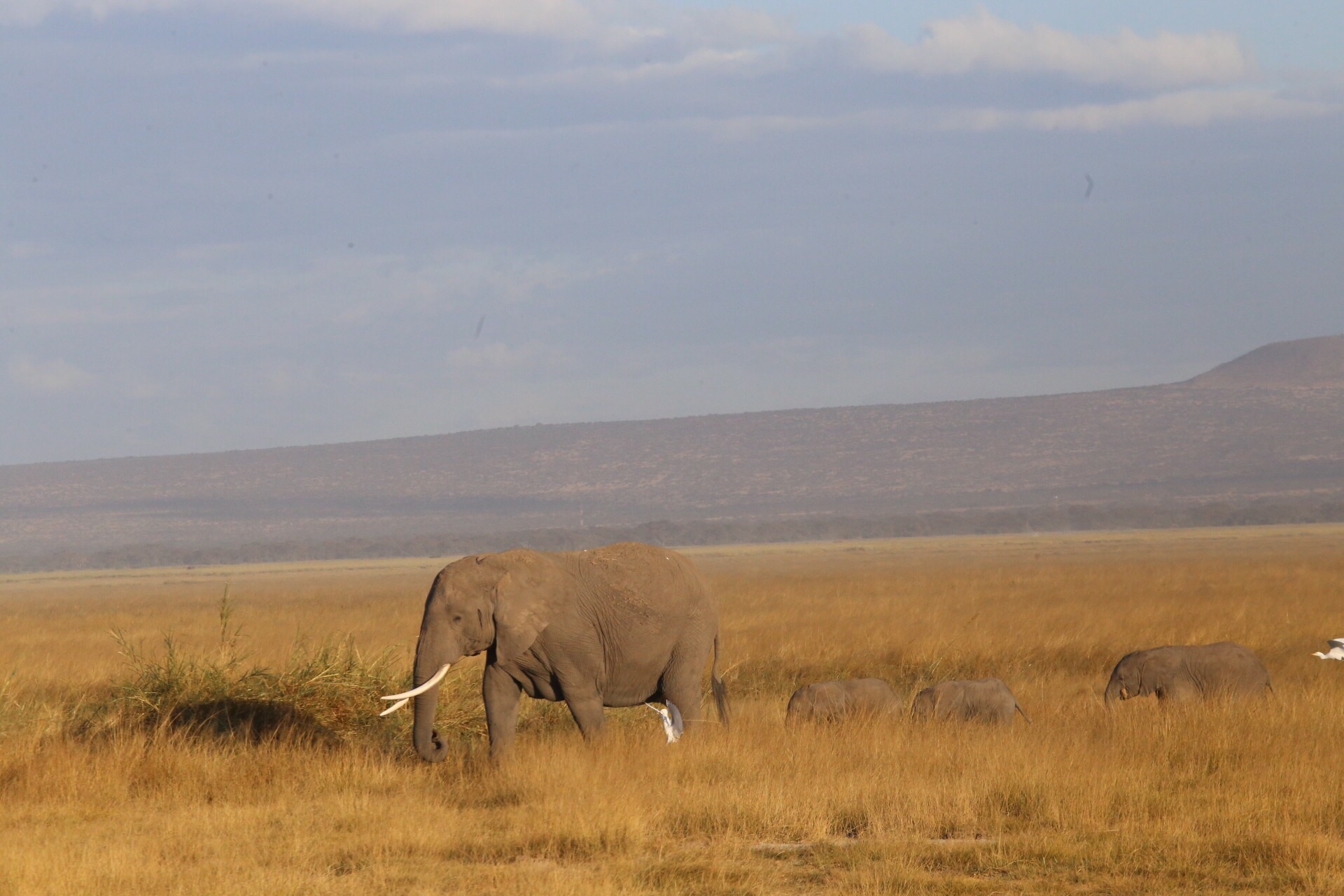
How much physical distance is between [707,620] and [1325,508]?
95.4 meters

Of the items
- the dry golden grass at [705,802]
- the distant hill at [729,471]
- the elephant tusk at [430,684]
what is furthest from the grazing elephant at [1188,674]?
the distant hill at [729,471]

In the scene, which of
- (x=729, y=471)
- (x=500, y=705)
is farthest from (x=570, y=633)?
(x=729, y=471)

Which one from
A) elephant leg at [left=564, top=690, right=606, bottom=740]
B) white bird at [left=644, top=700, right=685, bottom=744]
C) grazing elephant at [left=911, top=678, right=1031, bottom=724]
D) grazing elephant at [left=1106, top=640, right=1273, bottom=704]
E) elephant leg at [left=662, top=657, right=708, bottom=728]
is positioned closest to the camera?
elephant leg at [left=564, top=690, right=606, bottom=740]

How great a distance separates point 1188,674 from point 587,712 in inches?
232

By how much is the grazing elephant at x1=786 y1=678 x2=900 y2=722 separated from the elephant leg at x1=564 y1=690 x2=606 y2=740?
1.98 m

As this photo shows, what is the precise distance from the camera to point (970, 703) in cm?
1418

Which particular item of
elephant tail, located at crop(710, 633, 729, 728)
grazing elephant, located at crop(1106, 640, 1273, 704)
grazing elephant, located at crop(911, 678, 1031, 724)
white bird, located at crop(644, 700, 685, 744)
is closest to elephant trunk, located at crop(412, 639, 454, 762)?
white bird, located at crop(644, 700, 685, 744)

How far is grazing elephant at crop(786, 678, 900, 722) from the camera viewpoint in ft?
46.6

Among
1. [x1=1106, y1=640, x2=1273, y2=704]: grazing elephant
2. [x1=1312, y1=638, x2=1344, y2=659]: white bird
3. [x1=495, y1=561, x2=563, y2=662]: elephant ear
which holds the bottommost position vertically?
[x1=1312, y1=638, x2=1344, y2=659]: white bird

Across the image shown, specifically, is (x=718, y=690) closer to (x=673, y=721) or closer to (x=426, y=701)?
(x=673, y=721)

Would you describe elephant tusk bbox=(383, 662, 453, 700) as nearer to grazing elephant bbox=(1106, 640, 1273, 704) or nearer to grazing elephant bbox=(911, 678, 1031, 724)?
grazing elephant bbox=(911, 678, 1031, 724)

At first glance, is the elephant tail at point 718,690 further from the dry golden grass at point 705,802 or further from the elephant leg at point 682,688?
the dry golden grass at point 705,802

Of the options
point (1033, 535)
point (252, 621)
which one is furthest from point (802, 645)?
point (1033, 535)

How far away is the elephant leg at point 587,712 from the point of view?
12.8 m
